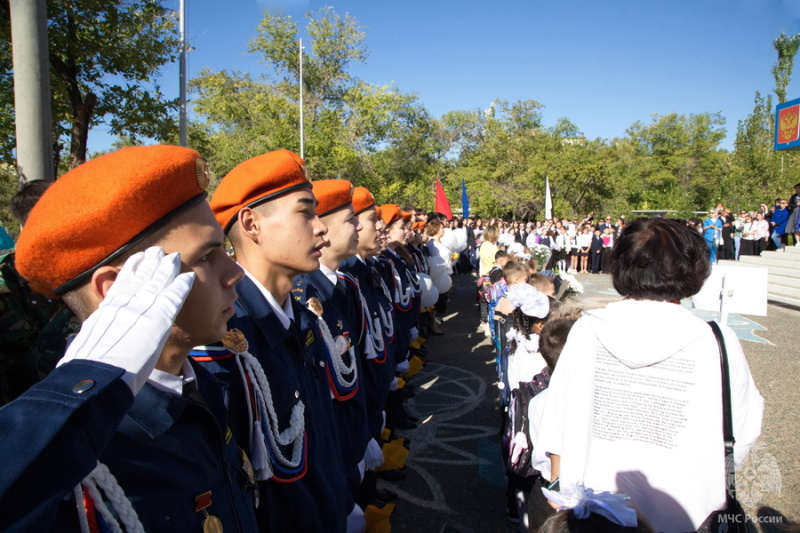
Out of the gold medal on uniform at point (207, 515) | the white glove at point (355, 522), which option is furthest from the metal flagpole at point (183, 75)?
the gold medal on uniform at point (207, 515)

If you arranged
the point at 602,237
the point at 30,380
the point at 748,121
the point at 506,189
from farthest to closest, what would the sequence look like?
the point at 506,189
the point at 748,121
the point at 602,237
the point at 30,380

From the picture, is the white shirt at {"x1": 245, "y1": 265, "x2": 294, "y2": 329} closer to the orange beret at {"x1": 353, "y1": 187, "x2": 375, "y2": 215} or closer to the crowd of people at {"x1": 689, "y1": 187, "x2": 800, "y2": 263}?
the orange beret at {"x1": 353, "y1": 187, "x2": 375, "y2": 215}

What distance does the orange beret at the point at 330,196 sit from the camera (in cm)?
314

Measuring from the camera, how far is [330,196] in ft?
10.4

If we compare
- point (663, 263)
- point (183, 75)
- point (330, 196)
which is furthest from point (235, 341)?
point (183, 75)

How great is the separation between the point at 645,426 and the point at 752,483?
114 inches

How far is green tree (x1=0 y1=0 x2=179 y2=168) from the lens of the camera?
25.1 ft

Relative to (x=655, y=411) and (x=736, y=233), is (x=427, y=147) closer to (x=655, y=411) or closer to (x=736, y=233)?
(x=736, y=233)

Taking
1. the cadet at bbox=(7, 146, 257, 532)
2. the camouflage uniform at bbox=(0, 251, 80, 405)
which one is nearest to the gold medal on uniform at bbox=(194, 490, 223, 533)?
the cadet at bbox=(7, 146, 257, 532)

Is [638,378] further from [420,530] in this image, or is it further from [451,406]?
[451,406]

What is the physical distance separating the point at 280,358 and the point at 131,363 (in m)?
1.11

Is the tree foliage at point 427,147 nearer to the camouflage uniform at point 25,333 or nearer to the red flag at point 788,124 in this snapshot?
the red flag at point 788,124

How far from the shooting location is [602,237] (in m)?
20.2

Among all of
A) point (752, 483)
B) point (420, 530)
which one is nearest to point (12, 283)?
point (420, 530)
